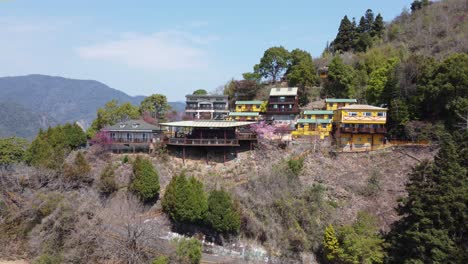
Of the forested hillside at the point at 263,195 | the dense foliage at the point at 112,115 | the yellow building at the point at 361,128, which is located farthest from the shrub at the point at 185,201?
the dense foliage at the point at 112,115

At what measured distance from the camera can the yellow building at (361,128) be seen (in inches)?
1201

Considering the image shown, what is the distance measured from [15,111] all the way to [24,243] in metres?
110

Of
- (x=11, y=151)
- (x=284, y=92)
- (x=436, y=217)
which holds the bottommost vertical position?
(x=436, y=217)

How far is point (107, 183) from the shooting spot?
25516 millimetres

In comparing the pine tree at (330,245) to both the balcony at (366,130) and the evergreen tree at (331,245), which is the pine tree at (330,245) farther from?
the balcony at (366,130)

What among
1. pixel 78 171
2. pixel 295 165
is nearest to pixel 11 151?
pixel 78 171

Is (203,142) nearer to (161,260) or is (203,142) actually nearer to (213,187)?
(213,187)

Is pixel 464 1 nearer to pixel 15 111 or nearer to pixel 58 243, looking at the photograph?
pixel 58 243

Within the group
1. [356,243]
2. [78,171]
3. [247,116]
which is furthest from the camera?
[247,116]

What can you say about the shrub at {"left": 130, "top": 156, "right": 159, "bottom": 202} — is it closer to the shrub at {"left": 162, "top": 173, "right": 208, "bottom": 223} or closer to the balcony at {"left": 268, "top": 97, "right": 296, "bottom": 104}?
the shrub at {"left": 162, "top": 173, "right": 208, "bottom": 223}

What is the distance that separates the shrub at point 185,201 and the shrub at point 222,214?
753mm

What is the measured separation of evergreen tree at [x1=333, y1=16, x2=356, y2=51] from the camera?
2082 inches

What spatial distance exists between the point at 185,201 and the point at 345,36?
41435 millimetres

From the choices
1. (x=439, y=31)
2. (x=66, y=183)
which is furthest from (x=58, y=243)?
(x=439, y=31)
